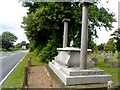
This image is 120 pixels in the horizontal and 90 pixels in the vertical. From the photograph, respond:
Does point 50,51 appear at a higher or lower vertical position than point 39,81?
higher

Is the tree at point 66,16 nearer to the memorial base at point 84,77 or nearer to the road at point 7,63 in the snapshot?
the road at point 7,63

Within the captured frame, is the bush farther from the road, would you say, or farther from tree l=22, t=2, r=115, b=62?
the road

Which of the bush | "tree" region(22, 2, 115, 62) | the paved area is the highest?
"tree" region(22, 2, 115, 62)

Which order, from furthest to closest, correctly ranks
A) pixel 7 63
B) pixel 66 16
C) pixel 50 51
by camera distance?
pixel 7 63 → pixel 50 51 → pixel 66 16

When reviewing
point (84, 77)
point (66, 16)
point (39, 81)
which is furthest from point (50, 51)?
point (84, 77)

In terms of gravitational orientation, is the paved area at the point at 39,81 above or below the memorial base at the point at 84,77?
below

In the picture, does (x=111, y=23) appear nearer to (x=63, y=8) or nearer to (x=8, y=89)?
(x=63, y=8)

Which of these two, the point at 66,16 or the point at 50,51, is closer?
the point at 66,16

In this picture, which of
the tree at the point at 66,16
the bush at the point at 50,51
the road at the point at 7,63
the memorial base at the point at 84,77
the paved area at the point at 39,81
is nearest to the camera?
the memorial base at the point at 84,77

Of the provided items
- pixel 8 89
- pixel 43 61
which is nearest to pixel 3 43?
pixel 43 61

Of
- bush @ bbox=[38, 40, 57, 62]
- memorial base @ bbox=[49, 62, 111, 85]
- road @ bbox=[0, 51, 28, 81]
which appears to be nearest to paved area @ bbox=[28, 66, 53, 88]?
memorial base @ bbox=[49, 62, 111, 85]

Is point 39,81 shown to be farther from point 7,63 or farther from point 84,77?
point 7,63

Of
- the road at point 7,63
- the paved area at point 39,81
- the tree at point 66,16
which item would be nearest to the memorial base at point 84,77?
the paved area at point 39,81

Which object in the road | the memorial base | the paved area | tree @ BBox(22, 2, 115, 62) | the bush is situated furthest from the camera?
the bush
